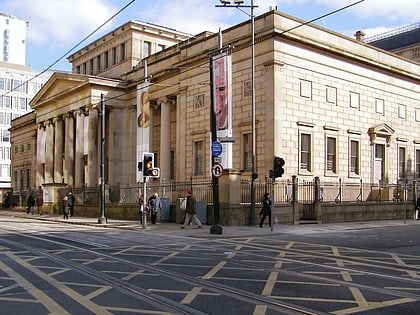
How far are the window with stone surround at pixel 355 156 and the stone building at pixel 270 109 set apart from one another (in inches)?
3.1

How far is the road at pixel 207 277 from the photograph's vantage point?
26.2 feet

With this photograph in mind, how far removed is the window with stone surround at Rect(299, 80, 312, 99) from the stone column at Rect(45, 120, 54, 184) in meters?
32.1

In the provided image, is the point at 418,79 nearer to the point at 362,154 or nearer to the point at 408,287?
the point at 362,154

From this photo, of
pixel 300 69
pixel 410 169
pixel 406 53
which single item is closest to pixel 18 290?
pixel 300 69

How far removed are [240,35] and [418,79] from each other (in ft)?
56.1

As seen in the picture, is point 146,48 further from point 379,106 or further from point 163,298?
point 163,298

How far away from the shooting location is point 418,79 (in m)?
42.9

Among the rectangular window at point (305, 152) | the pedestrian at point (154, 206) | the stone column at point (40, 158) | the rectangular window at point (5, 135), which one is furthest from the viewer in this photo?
the rectangular window at point (5, 135)

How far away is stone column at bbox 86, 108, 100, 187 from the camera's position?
155 ft

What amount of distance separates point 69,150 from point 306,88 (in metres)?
27.2

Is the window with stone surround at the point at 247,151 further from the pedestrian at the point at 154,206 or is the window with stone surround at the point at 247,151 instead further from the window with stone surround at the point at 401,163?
the window with stone surround at the point at 401,163

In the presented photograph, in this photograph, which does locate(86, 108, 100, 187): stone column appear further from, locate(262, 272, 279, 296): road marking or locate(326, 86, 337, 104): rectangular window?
locate(262, 272, 279, 296): road marking

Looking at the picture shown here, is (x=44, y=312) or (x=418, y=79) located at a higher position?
(x=418, y=79)

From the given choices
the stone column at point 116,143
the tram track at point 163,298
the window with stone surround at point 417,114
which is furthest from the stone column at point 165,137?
the tram track at point 163,298
